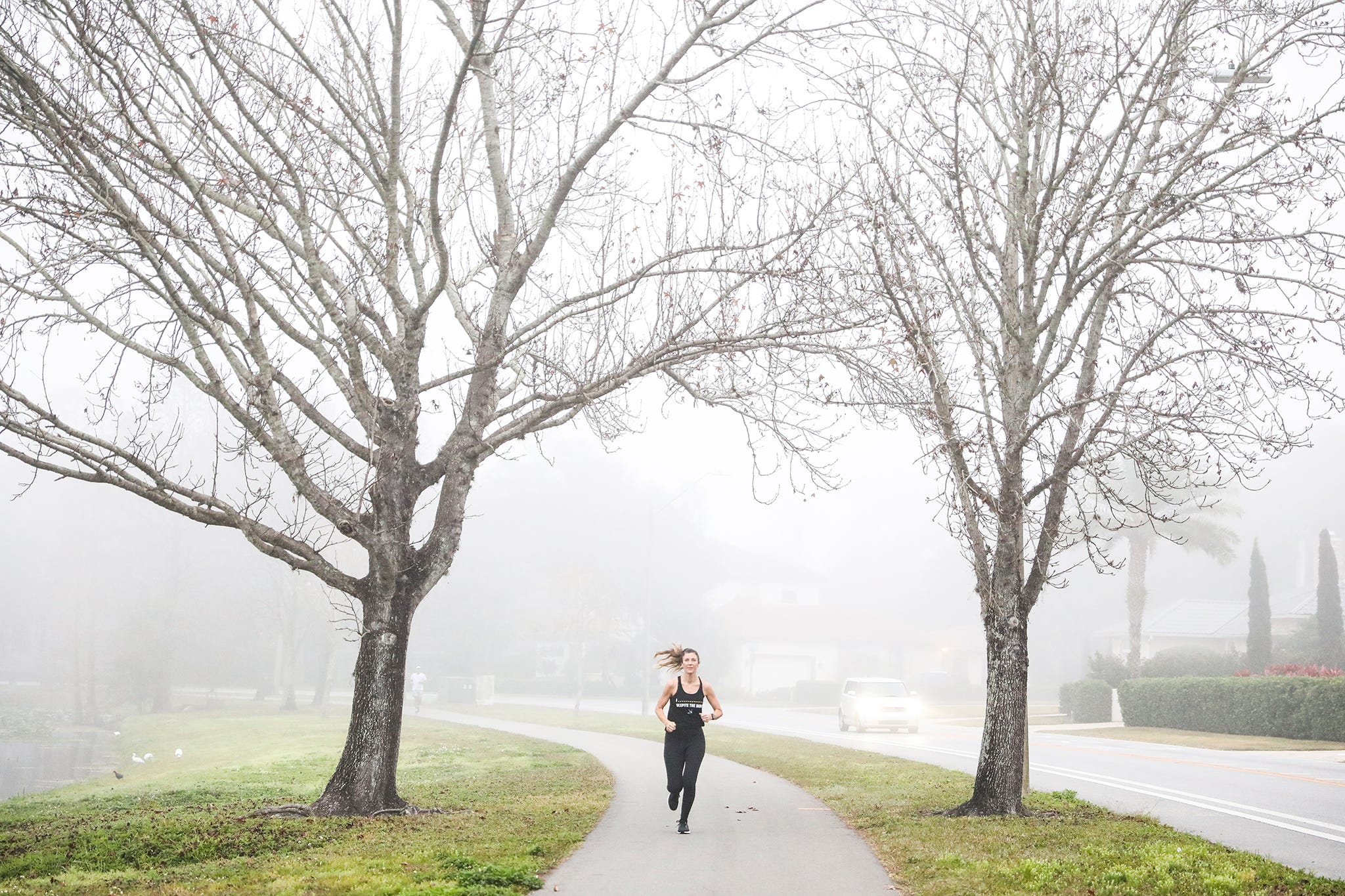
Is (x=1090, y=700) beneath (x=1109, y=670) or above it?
beneath

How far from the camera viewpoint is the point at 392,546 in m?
12.0

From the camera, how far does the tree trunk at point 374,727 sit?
11.7 m

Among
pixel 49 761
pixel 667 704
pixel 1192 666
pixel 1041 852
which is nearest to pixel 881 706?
pixel 1192 666

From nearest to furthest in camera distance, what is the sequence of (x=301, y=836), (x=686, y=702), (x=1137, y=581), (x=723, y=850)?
(x=723, y=850), (x=301, y=836), (x=686, y=702), (x=1137, y=581)

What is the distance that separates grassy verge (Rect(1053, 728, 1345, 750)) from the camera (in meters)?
25.6

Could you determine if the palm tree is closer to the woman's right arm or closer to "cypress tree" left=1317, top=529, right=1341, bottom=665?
"cypress tree" left=1317, top=529, right=1341, bottom=665

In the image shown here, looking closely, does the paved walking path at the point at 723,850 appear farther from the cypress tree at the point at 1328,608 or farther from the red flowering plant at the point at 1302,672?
the cypress tree at the point at 1328,608

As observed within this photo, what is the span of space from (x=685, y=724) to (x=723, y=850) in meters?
1.44

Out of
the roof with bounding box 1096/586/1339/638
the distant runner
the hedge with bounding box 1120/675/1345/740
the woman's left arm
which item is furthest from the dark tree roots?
the roof with bounding box 1096/586/1339/638

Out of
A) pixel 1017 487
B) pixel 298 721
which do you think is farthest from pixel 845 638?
pixel 1017 487

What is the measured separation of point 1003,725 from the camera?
39.4ft

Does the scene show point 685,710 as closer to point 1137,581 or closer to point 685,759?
point 685,759

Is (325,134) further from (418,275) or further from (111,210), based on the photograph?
(111,210)

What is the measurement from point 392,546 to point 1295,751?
21.5 m
